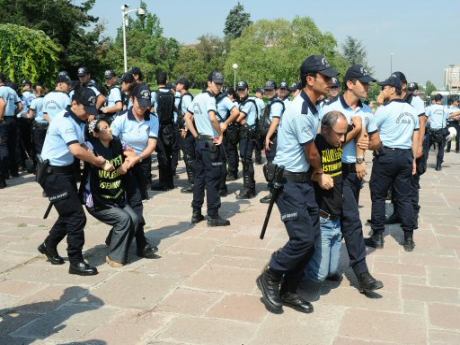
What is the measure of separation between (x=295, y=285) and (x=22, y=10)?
29706 mm

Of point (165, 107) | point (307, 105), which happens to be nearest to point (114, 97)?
point (165, 107)

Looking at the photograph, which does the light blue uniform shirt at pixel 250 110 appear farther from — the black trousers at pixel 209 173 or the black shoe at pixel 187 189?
the black trousers at pixel 209 173

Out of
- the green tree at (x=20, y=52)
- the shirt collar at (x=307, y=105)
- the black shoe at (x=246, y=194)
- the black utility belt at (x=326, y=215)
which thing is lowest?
the black shoe at (x=246, y=194)

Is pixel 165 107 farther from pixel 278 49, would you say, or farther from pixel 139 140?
pixel 278 49

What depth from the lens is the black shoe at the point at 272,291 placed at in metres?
4.02

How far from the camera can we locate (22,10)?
29.2 metres

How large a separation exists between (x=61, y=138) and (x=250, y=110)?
523 centimetres

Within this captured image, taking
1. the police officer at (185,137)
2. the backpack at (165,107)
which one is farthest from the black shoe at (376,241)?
the backpack at (165,107)

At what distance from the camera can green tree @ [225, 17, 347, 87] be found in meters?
→ 62.3

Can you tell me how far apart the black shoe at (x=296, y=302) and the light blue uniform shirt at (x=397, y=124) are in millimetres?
2359

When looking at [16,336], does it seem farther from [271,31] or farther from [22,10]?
[271,31]

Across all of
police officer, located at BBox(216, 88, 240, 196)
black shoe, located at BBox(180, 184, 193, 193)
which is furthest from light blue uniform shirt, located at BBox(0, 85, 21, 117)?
police officer, located at BBox(216, 88, 240, 196)

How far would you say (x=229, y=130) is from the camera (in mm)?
9000

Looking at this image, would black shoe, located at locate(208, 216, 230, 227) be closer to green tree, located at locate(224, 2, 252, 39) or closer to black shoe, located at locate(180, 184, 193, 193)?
black shoe, located at locate(180, 184, 193, 193)
